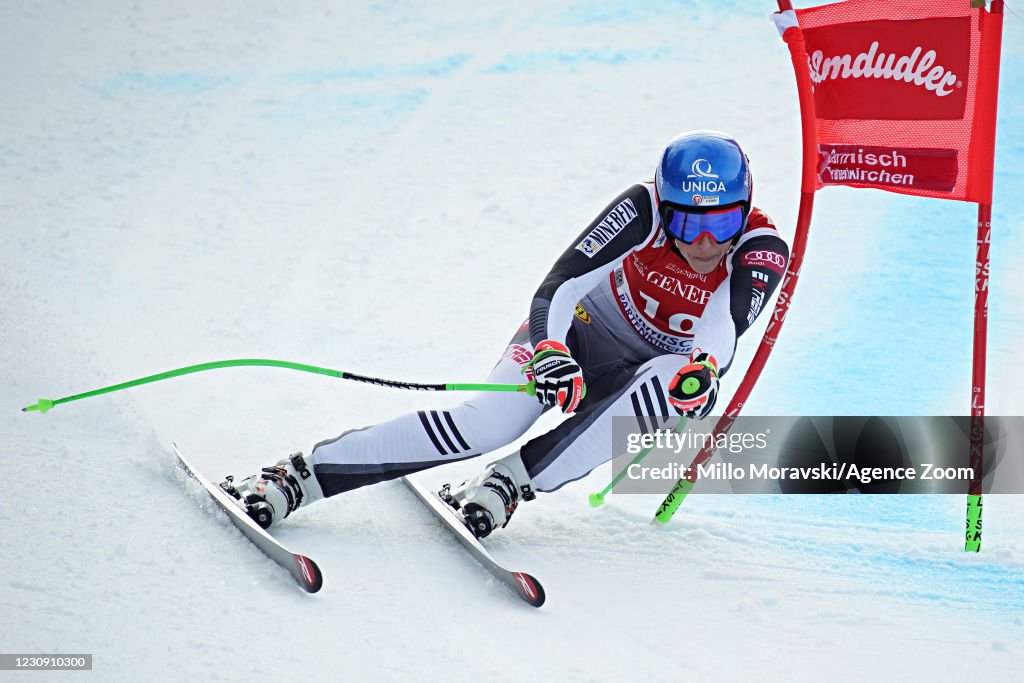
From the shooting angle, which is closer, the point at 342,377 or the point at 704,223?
the point at 704,223

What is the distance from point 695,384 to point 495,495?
2.47 ft

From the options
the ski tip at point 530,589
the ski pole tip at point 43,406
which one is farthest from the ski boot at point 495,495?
the ski pole tip at point 43,406

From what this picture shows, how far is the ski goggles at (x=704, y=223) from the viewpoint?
3.20 m

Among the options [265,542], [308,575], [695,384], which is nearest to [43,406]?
[265,542]

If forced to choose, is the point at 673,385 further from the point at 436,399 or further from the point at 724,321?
the point at 436,399

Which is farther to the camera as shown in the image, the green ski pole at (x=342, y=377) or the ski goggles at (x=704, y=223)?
the green ski pole at (x=342, y=377)

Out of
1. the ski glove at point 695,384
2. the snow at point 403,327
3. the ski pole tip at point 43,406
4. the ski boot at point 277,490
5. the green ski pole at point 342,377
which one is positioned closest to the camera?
the snow at point 403,327

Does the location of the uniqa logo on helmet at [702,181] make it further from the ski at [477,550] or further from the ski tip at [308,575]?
the ski tip at [308,575]

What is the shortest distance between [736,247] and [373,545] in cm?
151

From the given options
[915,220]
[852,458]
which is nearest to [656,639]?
[852,458]

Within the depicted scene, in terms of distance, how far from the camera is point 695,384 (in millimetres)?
3086

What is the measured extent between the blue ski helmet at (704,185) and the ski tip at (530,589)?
3.86ft

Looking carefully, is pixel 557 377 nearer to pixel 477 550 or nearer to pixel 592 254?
pixel 592 254

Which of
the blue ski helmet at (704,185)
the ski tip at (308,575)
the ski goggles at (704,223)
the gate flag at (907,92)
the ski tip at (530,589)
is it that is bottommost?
the ski tip at (530,589)
